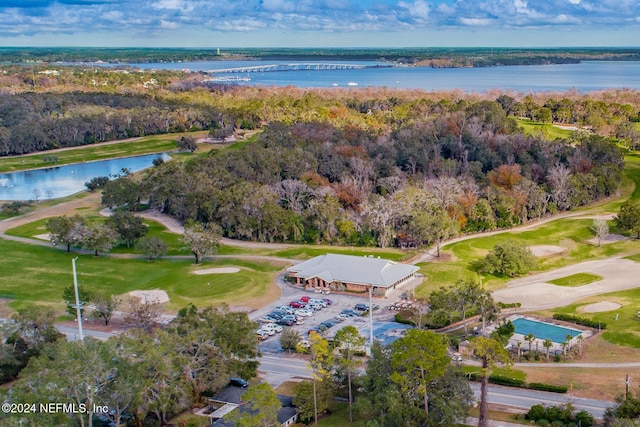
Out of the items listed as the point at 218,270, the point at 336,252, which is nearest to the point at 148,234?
the point at 218,270

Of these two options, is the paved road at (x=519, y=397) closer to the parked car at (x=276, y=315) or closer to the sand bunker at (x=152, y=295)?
the parked car at (x=276, y=315)

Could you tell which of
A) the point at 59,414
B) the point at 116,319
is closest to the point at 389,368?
the point at 59,414

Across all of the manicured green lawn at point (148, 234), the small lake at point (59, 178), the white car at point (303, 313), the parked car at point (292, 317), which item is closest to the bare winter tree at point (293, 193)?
the manicured green lawn at point (148, 234)

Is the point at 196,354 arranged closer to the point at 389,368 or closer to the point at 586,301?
the point at 389,368

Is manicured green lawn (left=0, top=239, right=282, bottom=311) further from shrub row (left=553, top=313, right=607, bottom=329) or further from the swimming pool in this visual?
shrub row (left=553, top=313, right=607, bottom=329)

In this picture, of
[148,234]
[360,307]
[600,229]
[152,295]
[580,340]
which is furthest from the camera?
[148,234]

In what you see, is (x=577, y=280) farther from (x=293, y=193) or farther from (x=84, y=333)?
(x=84, y=333)
